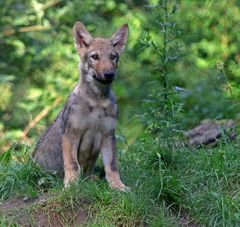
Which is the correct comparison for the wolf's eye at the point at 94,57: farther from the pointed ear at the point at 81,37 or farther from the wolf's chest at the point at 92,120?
the wolf's chest at the point at 92,120

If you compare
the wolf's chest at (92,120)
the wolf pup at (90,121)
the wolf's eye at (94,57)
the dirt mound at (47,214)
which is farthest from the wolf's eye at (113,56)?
the dirt mound at (47,214)

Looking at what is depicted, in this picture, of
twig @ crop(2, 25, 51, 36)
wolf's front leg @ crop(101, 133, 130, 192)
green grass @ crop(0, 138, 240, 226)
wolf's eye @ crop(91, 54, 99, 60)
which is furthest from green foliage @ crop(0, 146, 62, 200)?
twig @ crop(2, 25, 51, 36)

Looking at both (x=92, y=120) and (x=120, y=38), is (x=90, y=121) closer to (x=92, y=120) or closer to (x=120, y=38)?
(x=92, y=120)

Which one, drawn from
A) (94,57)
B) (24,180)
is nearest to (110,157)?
(24,180)

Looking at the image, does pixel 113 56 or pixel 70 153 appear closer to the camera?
pixel 70 153

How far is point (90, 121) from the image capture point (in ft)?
24.4

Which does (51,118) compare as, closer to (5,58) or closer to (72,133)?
(5,58)

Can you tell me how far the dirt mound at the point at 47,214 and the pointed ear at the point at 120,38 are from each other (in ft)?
5.47

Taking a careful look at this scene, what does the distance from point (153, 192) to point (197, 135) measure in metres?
2.38

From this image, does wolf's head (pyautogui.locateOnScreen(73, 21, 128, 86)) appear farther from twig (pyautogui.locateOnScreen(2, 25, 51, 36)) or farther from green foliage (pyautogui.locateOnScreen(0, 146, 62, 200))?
twig (pyautogui.locateOnScreen(2, 25, 51, 36))

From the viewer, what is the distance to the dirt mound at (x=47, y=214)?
22.5 ft

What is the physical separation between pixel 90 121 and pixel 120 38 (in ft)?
3.25

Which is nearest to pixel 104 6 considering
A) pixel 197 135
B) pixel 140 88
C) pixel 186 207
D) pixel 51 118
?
pixel 140 88

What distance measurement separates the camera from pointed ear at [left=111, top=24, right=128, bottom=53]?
7858 mm
